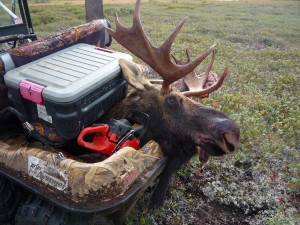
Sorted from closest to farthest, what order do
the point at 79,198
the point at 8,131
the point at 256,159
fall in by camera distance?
the point at 79,198 < the point at 8,131 < the point at 256,159

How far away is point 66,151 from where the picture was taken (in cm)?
352

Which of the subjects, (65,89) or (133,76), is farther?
(133,76)

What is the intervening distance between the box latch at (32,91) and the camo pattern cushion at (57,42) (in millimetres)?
448

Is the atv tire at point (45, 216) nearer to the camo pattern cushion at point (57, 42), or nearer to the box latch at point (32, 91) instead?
the box latch at point (32, 91)

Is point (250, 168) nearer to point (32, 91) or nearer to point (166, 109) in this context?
point (166, 109)

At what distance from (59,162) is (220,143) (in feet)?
4.83

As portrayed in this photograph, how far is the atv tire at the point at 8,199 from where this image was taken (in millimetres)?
3342

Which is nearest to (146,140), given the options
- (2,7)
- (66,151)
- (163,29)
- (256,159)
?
(66,151)

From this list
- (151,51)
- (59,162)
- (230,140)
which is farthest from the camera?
(151,51)

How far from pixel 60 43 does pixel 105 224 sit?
6.69ft

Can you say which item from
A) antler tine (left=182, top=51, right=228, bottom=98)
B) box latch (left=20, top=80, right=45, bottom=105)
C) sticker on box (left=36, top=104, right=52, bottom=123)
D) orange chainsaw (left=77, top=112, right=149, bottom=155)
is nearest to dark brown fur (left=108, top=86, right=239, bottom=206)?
orange chainsaw (left=77, top=112, right=149, bottom=155)

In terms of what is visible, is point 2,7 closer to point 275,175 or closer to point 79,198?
point 79,198

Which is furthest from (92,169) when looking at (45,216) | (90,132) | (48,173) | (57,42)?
(57,42)

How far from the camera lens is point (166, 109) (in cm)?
353
